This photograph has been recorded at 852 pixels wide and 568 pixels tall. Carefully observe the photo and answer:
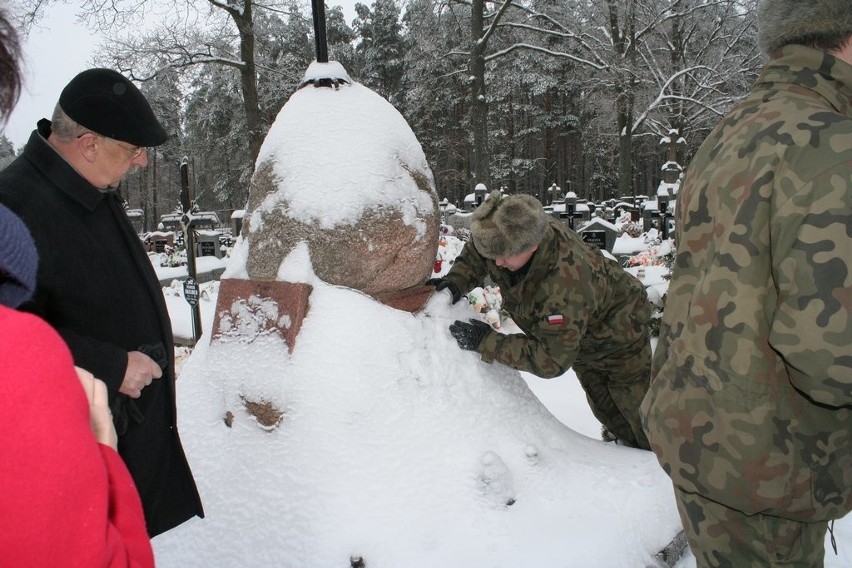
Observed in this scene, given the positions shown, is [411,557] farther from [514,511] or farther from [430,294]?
[430,294]

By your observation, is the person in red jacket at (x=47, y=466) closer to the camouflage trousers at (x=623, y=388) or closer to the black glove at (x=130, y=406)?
the black glove at (x=130, y=406)

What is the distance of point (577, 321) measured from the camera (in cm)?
225

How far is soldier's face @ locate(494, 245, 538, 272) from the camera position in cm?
230

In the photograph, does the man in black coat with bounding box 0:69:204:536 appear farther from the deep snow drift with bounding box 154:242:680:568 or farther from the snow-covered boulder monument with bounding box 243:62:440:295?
the snow-covered boulder monument with bounding box 243:62:440:295

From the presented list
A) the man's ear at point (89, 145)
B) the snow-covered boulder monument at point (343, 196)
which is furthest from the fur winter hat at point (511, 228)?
the man's ear at point (89, 145)

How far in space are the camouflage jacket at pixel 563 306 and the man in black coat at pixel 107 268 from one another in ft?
4.01

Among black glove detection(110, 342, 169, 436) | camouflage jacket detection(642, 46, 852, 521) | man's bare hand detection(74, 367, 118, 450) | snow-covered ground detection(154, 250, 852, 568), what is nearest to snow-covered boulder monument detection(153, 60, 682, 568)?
snow-covered ground detection(154, 250, 852, 568)

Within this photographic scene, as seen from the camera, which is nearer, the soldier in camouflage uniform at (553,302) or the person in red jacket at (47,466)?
the person in red jacket at (47,466)

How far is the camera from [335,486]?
1952 mm

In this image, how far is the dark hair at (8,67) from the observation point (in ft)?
2.43

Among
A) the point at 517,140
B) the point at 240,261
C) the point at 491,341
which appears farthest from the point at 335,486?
the point at 517,140

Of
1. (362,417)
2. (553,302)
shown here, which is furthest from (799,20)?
(362,417)

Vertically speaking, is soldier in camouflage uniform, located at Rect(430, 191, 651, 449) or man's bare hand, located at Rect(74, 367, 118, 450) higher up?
man's bare hand, located at Rect(74, 367, 118, 450)

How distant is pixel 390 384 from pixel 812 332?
4.66 ft
